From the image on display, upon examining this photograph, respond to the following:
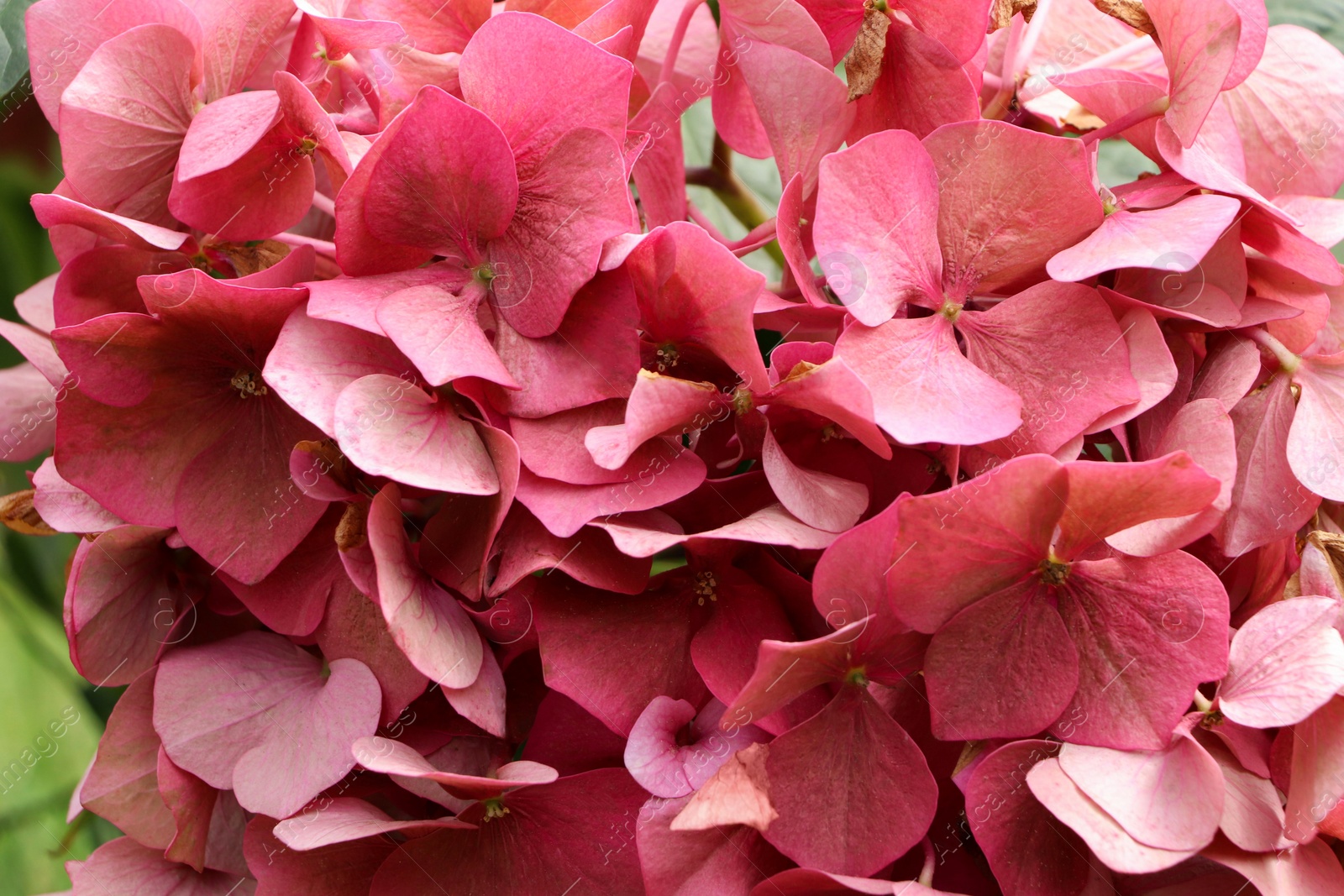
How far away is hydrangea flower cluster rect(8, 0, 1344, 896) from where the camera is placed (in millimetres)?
247

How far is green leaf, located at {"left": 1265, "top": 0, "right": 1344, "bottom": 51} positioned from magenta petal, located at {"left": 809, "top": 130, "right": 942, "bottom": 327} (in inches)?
14.7

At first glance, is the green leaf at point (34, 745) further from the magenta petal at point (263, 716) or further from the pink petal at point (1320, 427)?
the pink petal at point (1320, 427)

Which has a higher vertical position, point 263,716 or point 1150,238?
point 1150,238

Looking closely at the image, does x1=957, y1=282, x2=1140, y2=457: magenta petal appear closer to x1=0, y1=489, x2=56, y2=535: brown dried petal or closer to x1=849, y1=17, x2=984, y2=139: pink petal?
x1=849, y1=17, x2=984, y2=139: pink petal

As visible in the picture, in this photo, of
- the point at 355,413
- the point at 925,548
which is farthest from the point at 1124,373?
the point at 355,413

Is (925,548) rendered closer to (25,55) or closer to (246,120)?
(246,120)

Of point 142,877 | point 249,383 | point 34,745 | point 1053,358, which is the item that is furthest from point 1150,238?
point 34,745

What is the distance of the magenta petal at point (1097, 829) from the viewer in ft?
0.74

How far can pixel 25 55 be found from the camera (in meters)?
0.43

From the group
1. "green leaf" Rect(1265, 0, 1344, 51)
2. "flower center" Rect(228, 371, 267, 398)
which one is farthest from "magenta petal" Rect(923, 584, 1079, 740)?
"green leaf" Rect(1265, 0, 1344, 51)

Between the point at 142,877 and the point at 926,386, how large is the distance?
0.29m

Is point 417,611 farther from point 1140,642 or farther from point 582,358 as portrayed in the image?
point 1140,642

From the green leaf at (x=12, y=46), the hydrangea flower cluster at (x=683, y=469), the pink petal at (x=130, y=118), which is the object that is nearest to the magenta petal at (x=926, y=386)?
the hydrangea flower cluster at (x=683, y=469)

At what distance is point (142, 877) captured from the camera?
323 millimetres
